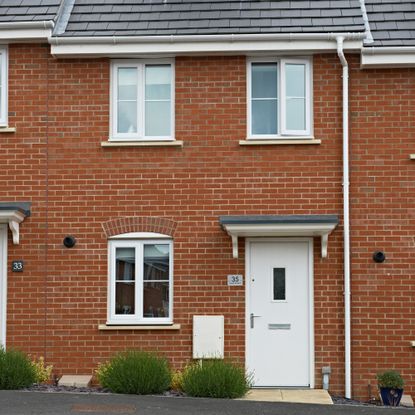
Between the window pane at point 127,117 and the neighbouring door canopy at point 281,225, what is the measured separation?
2.18m

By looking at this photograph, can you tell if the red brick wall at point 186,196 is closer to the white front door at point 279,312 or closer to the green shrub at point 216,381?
the white front door at point 279,312

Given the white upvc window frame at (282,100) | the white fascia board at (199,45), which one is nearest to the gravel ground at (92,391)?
the white upvc window frame at (282,100)

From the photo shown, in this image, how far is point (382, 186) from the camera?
1512cm

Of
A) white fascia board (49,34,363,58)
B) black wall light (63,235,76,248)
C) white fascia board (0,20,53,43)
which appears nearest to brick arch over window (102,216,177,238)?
black wall light (63,235,76,248)

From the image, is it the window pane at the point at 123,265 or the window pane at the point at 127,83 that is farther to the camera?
the window pane at the point at 127,83

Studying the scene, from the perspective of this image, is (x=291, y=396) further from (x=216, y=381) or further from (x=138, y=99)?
(x=138, y=99)

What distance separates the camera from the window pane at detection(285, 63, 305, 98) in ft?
50.2

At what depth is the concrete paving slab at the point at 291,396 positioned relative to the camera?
13.9m

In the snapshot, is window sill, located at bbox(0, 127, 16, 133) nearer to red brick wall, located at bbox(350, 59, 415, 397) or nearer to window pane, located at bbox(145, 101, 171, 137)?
window pane, located at bbox(145, 101, 171, 137)

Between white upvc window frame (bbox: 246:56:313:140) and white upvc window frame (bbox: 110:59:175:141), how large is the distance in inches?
49.4

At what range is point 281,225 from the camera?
47.5 ft

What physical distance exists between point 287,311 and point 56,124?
4.83 m

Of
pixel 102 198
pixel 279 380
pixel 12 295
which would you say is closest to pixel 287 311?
Answer: pixel 279 380

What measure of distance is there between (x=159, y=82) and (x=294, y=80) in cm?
221
